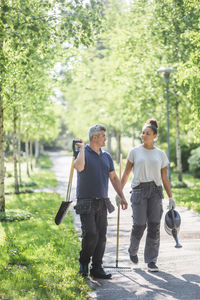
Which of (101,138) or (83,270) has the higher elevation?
(101,138)

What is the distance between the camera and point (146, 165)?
5.74 m

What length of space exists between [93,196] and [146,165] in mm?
895

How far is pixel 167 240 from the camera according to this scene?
7.68 metres

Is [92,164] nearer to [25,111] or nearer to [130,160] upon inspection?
[130,160]

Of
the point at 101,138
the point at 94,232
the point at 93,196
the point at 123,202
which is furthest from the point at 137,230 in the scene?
the point at 101,138

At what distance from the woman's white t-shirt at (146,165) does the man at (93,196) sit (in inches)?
19.2

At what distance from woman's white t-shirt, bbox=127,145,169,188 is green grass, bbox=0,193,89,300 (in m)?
1.48

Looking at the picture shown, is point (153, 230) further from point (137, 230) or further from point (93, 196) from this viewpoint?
point (93, 196)

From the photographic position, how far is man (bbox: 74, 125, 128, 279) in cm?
525

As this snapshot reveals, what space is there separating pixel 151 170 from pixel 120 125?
72.0 ft

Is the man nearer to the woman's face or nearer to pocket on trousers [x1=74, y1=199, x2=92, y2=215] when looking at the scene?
pocket on trousers [x1=74, y1=199, x2=92, y2=215]

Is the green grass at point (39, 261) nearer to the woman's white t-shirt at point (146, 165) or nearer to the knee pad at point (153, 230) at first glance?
the knee pad at point (153, 230)

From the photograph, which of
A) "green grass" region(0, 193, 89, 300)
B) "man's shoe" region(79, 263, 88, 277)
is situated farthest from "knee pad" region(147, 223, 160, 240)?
"green grass" region(0, 193, 89, 300)

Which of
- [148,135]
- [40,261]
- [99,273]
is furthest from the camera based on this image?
[40,261]
